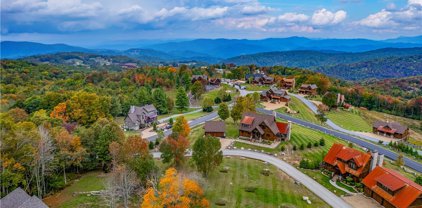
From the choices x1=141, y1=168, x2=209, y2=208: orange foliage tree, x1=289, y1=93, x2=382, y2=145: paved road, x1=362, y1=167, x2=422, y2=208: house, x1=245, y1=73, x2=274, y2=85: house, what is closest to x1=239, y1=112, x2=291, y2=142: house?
x1=362, y1=167, x2=422, y2=208: house

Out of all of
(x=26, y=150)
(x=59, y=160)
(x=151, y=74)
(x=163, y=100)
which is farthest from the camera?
(x=151, y=74)

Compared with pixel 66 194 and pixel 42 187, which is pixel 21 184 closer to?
pixel 42 187

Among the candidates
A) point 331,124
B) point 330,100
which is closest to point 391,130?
point 331,124

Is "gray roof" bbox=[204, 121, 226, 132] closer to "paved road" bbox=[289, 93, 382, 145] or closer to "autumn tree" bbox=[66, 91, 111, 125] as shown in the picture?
"autumn tree" bbox=[66, 91, 111, 125]

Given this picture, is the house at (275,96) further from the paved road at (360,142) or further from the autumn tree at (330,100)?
the paved road at (360,142)

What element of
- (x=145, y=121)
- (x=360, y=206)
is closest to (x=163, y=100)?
(x=145, y=121)

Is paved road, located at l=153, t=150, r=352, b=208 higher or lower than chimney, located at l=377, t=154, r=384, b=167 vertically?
lower
